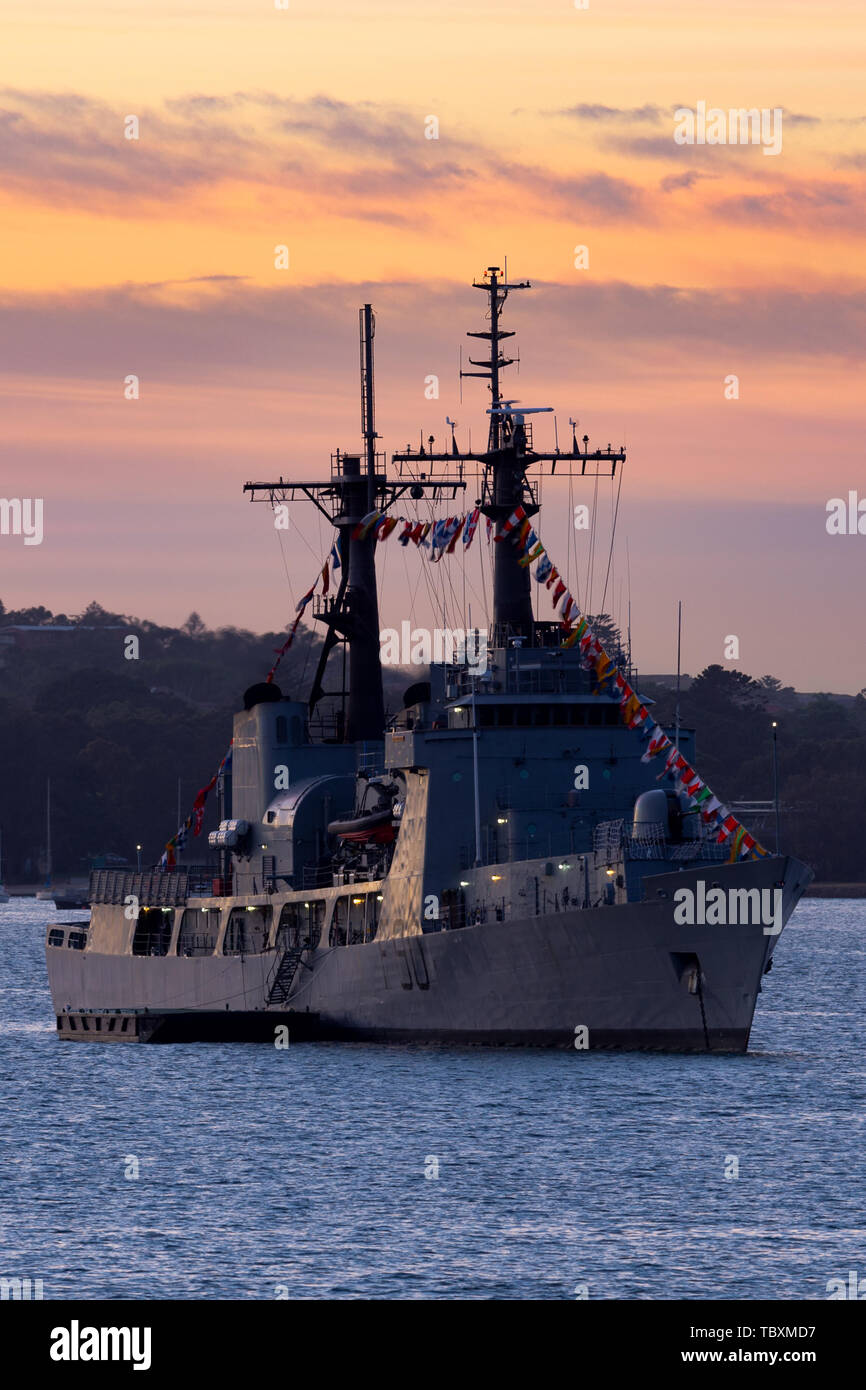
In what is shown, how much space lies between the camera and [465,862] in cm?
5247

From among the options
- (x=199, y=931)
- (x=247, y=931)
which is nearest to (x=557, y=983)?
(x=247, y=931)

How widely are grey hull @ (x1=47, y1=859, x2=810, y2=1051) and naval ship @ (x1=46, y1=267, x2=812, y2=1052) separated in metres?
0.06

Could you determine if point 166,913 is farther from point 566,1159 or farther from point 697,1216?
point 697,1216

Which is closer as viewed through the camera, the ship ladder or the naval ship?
the naval ship

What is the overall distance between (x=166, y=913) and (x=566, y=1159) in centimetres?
3223

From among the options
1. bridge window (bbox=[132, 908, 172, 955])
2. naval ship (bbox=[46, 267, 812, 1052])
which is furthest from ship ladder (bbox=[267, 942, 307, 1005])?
bridge window (bbox=[132, 908, 172, 955])

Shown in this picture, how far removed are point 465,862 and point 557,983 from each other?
5190 millimetres

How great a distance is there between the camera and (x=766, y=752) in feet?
651

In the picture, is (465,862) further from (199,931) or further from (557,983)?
(199,931)

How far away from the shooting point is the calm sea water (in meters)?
30.2

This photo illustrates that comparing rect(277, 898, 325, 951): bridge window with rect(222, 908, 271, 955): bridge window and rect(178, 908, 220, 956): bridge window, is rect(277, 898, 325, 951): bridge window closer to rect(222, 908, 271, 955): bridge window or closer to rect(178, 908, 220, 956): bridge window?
rect(222, 908, 271, 955): bridge window

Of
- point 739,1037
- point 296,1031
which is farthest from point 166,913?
point 739,1037

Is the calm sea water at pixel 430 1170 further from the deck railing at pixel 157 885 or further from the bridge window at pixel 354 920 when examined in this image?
the deck railing at pixel 157 885
